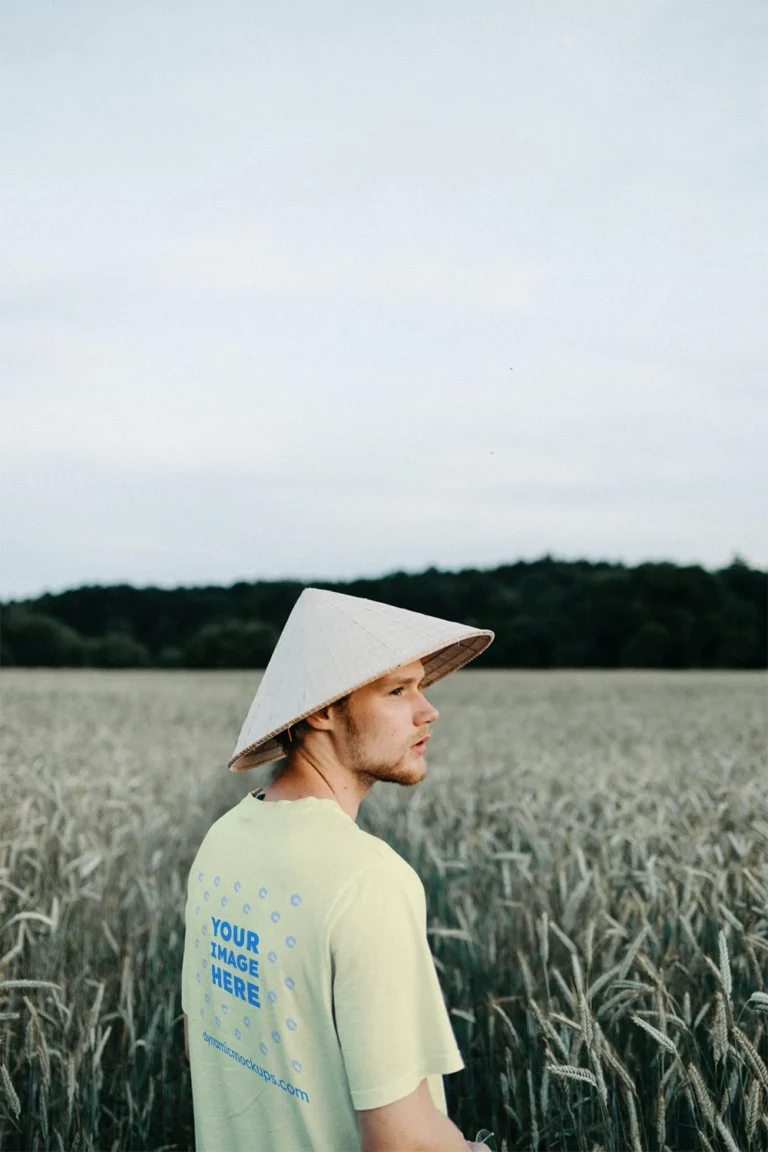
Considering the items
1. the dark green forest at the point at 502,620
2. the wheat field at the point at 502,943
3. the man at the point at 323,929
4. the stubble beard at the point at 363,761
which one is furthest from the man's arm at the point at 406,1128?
the dark green forest at the point at 502,620

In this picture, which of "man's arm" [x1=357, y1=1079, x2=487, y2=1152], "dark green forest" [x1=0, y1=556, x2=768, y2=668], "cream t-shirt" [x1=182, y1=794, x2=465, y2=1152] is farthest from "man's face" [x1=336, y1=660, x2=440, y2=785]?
"dark green forest" [x1=0, y1=556, x2=768, y2=668]

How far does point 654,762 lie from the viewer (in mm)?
6648

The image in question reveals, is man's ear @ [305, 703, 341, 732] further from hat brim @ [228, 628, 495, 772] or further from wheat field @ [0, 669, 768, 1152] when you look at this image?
wheat field @ [0, 669, 768, 1152]

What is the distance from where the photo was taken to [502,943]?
11.9ft

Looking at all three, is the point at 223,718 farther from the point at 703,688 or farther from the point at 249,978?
the point at 703,688

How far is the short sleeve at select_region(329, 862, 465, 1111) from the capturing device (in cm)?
135

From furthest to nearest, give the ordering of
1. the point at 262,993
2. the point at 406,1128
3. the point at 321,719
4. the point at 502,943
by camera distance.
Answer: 1. the point at 502,943
2. the point at 321,719
3. the point at 262,993
4. the point at 406,1128

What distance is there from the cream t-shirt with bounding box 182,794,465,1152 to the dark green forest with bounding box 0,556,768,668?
40.6 m

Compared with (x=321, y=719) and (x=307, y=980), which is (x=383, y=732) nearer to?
(x=321, y=719)

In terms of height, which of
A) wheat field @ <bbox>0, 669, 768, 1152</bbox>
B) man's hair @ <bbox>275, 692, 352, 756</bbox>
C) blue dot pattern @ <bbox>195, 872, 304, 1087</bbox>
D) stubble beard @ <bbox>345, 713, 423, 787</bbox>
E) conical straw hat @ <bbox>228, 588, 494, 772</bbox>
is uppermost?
conical straw hat @ <bbox>228, 588, 494, 772</bbox>

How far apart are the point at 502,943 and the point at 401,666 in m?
2.31

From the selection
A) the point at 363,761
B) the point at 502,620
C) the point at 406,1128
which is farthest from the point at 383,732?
the point at 502,620

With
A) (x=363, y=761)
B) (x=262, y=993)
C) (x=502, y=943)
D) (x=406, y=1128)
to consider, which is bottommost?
(x=502, y=943)

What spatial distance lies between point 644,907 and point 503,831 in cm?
217
